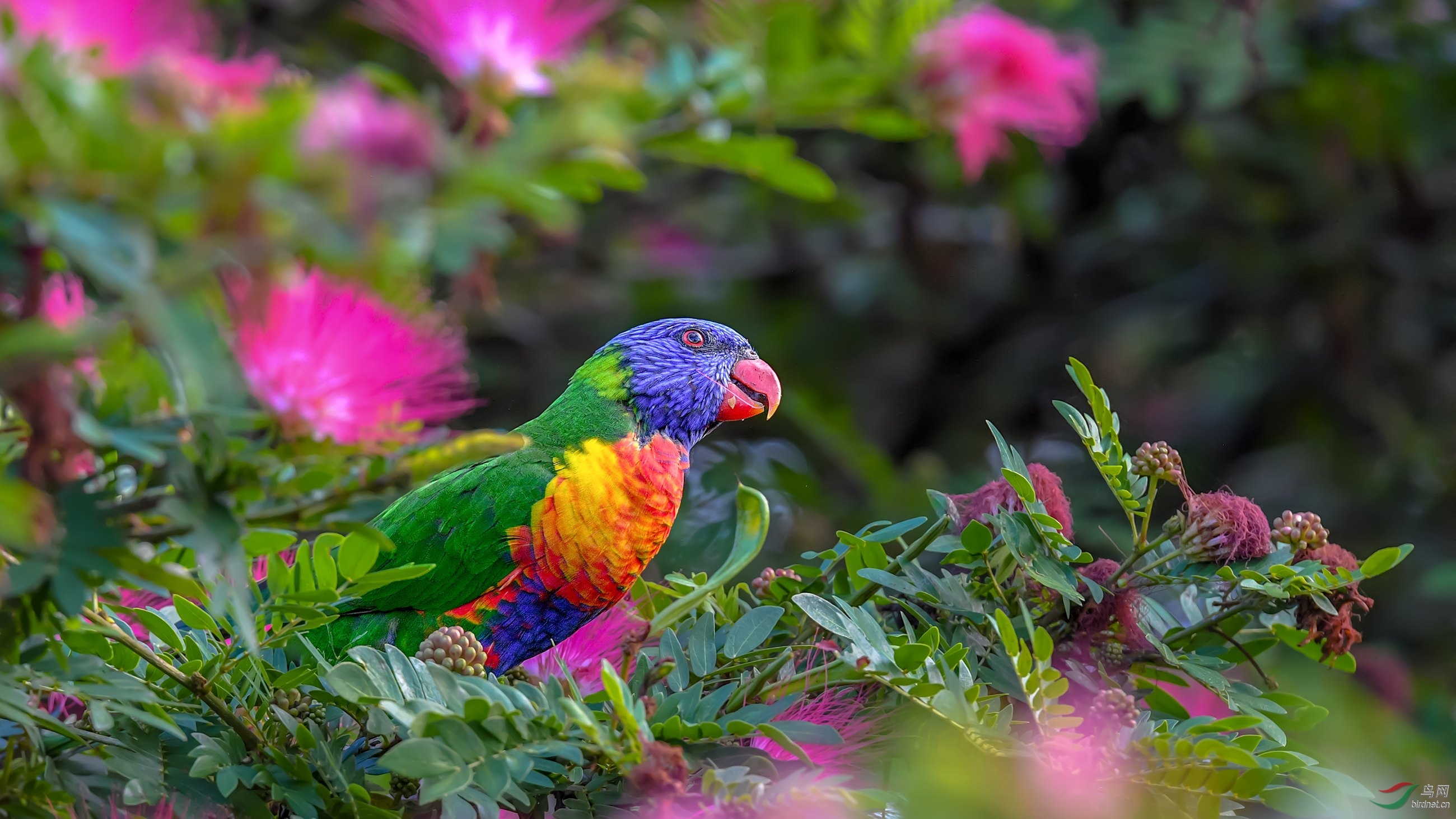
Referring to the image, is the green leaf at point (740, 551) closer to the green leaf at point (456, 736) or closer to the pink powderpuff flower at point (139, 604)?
the green leaf at point (456, 736)

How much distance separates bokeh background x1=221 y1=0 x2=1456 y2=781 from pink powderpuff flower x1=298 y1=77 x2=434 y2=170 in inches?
82.8

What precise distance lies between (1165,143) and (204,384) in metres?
3.48

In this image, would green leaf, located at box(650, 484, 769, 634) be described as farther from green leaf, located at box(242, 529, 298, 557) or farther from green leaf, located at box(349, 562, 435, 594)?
green leaf, located at box(242, 529, 298, 557)

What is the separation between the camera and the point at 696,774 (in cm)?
102

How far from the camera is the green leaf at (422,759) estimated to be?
0.86m

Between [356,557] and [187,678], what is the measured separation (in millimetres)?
174

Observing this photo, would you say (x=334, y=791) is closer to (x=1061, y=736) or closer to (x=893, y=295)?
(x=1061, y=736)

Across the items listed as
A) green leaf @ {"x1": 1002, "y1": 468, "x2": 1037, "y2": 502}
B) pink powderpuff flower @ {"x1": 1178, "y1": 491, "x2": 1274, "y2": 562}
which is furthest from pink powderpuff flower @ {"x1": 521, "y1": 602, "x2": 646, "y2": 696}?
pink powderpuff flower @ {"x1": 1178, "y1": 491, "x2": 1274, "y2": 562}

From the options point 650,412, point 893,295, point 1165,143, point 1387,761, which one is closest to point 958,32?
point 650,412

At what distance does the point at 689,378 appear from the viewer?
1.83 m

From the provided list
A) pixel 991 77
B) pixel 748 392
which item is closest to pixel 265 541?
pixel 991 77

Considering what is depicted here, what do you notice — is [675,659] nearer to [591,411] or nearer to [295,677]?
[295,677]
